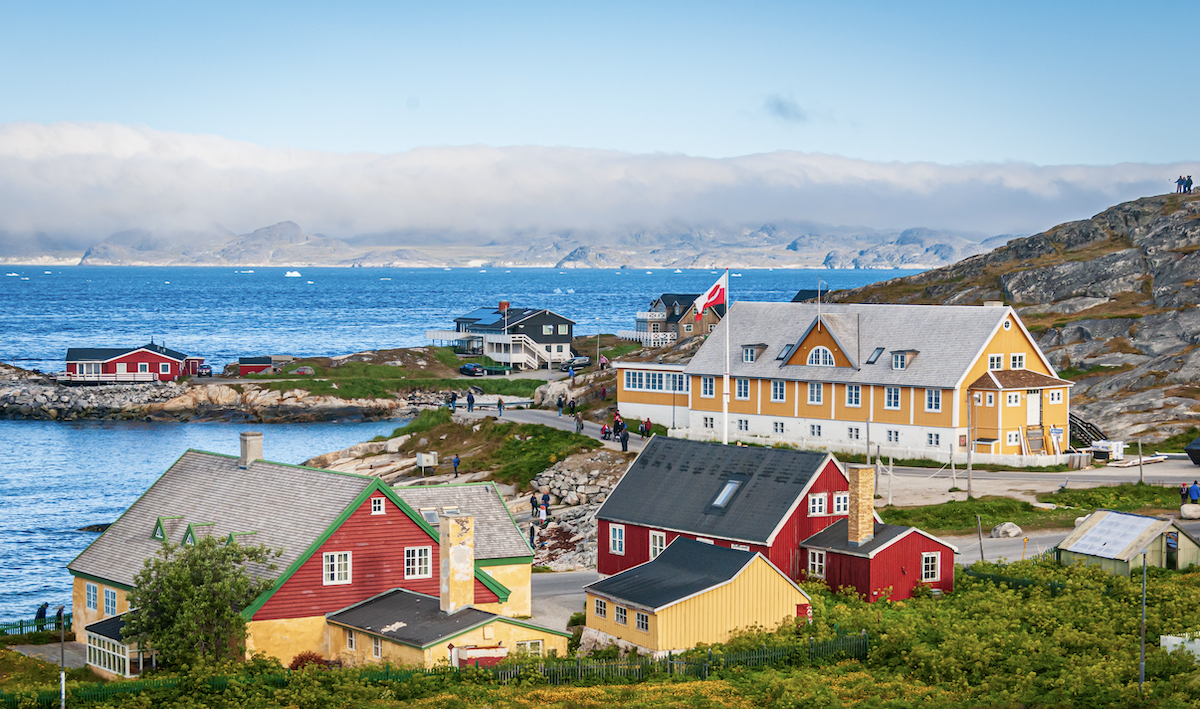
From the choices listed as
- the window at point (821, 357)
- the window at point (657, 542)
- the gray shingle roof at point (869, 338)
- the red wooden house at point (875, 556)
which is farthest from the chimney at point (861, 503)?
the window at point (821, 357)

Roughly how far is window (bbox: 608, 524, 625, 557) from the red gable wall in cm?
899

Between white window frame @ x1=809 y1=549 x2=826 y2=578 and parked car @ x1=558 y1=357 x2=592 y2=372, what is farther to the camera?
parked car @ x1=558 y1=357 x2=592 y2=372

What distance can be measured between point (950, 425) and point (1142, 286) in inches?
1833

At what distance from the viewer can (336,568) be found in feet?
114

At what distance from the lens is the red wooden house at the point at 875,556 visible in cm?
3850

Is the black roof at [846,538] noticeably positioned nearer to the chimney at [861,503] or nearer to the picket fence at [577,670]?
the chimney at [861,503]

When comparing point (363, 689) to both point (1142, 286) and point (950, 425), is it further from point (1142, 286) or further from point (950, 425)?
point (1142, 286)

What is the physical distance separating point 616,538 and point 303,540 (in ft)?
44.3

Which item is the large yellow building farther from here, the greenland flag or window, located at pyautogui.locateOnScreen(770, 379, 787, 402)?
the greenland flag

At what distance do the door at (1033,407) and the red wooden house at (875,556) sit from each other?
26.2m

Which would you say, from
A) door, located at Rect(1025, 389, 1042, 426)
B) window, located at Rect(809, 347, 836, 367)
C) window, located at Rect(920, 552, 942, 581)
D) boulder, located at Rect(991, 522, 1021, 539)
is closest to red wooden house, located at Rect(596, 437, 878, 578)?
window, located at Rect(920, 552, 942, 581)

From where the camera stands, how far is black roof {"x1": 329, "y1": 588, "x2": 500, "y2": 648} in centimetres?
3173

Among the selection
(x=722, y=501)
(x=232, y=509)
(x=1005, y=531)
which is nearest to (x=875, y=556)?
(x=722, y=501)

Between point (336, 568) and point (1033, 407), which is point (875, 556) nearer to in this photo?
point (336, 568)
